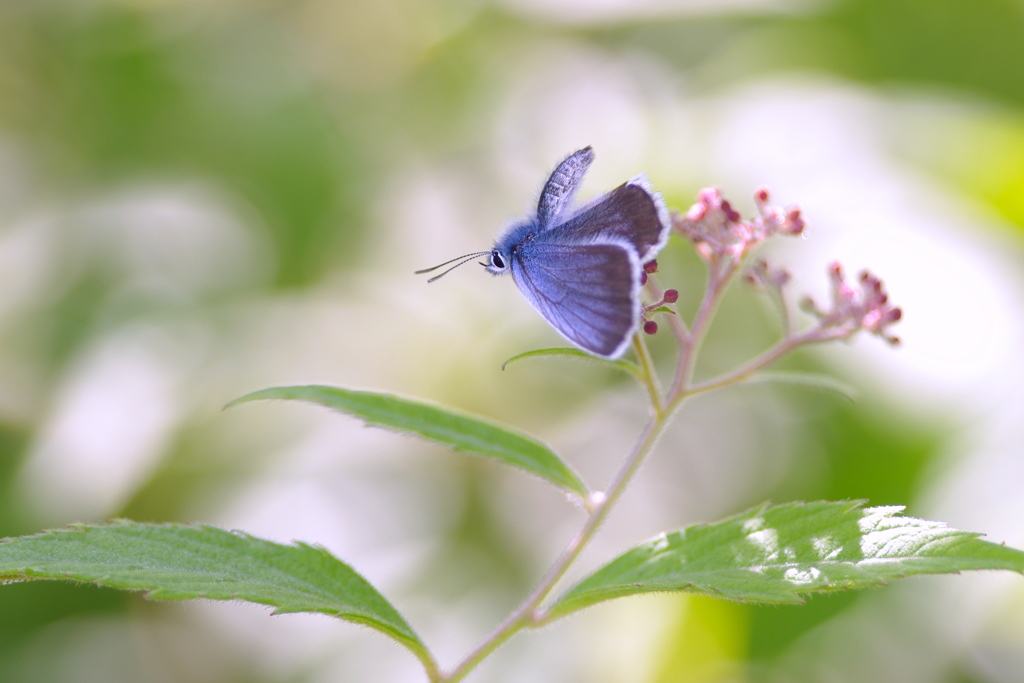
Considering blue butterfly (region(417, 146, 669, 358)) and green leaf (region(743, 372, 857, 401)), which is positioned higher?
blue butterfly (region(417, 146, 669, 358))

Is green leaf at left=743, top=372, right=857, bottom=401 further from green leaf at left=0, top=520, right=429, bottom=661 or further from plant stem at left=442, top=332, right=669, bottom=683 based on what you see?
green leaf at left=0, top=520, right=429, bottom=661

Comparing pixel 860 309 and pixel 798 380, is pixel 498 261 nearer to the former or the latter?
pixel 798 380

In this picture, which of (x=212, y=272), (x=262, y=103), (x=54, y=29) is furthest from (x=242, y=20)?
(x=212, y=272)

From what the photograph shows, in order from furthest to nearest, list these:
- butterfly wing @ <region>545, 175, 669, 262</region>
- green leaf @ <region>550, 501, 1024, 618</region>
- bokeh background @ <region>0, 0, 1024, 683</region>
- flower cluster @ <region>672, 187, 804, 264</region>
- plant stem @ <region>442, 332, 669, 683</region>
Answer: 1. bokeh background @ <region>0, 0, 1024, 683</region>
2. flower cluster @ <region>672, 187, 804, 264</region>
3. butterfly wing @ <region>545, 175, 669, 262</region>
4. plant stem @ <region>442, 332, 669, 683</region>
5. green leaf @ <region>550, 501, 1024, 618</region>

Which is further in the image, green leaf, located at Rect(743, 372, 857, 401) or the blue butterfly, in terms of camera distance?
green leaf, located at Rect(743, 372, 857, 401)

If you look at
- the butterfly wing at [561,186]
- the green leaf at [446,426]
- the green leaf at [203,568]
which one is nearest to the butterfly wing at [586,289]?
the butterfly wing at [561,186]

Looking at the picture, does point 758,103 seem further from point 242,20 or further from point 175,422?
point 175,422

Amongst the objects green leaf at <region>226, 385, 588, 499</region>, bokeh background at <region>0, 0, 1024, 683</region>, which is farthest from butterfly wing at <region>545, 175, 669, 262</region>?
bokeh background at <region>0, 0, 1024, 683</region>

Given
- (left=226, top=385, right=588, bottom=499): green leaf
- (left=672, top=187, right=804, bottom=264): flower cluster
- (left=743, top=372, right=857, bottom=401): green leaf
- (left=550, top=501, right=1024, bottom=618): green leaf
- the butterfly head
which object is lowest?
(left=550, top=501, right=1024, bottom=618): green leaf
